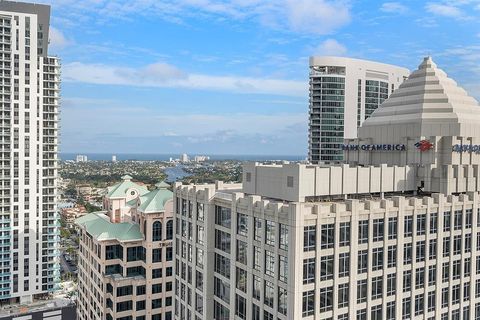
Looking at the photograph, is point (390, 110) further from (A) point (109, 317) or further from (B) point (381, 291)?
(A) point (109, 317)

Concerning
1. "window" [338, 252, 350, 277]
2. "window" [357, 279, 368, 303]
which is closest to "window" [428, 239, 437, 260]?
"window" [357, 279, 368, 303]

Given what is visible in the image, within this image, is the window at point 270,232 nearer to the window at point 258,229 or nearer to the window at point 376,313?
the window at point 258,229

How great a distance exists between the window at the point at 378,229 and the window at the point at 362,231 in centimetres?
112

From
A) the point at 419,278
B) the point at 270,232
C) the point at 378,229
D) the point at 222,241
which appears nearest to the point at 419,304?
the point at 419,278

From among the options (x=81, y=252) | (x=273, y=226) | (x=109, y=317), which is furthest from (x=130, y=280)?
(x=273, y=226)

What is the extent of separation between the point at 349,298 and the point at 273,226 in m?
9.72

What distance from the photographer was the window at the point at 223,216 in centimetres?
4528

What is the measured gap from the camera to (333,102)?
172250 mm

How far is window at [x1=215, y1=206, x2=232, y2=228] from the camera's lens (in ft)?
149

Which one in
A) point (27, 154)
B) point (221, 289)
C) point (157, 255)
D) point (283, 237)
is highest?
point (27, 154)

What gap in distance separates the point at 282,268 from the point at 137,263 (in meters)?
48.4

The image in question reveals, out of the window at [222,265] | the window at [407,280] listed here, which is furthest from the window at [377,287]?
the window at [222,265]

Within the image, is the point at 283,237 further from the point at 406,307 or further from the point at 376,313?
the point at 406,307

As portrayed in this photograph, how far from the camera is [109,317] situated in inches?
3027
